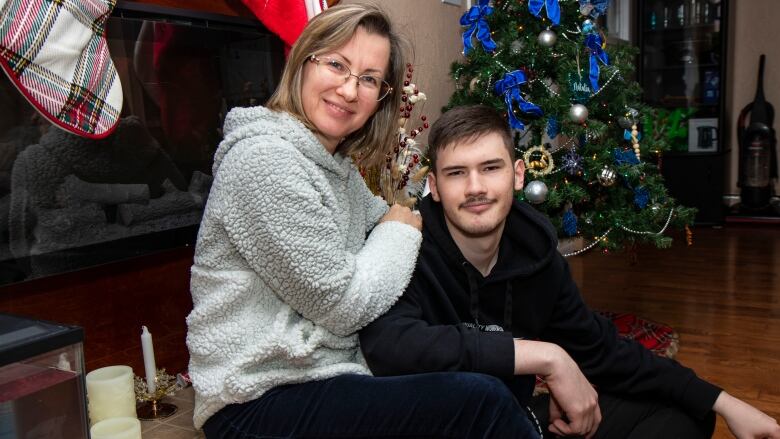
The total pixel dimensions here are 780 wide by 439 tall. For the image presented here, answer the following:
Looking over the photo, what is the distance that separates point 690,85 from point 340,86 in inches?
188

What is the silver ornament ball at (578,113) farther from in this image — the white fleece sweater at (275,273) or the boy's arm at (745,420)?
the white fleece sweater at (275,273)

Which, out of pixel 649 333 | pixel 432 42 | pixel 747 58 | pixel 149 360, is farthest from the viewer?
pixel 747 58

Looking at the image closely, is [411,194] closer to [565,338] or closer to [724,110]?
[565,338]

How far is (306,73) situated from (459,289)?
1.58ft

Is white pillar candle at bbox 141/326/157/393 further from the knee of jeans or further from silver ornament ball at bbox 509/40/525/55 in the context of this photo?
silver ornament ball at bbox 509/40/525/55

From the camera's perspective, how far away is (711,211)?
4.95m

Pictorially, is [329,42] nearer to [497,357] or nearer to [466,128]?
[466,128]

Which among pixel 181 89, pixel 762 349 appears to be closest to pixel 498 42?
pixel 181 89

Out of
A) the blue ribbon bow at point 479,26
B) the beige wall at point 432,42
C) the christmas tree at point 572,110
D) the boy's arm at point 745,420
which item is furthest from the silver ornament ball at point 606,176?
the boy's arm at point 745,420

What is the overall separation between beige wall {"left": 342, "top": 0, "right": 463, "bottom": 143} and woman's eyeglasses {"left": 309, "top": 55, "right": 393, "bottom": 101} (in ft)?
4.74

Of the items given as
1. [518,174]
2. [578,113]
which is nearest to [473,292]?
[518,174]

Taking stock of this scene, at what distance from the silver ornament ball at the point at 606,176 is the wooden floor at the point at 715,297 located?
0.72 metres

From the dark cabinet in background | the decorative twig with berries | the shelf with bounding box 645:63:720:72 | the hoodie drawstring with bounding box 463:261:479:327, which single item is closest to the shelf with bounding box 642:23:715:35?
the dark cabinet in background

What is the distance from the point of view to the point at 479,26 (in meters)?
2.68
